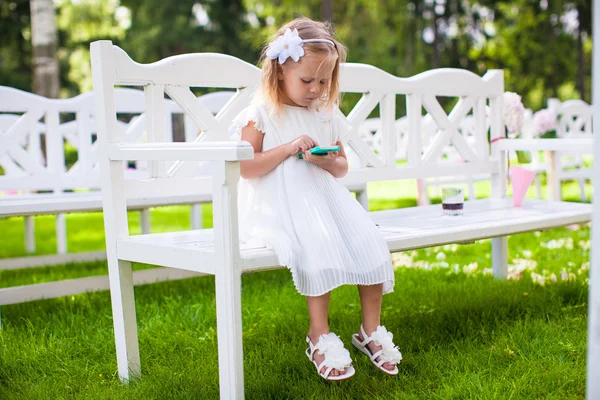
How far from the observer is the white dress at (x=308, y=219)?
7.98 ft

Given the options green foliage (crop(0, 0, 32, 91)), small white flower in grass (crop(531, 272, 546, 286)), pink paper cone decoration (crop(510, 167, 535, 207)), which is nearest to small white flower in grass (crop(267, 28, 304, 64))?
pink paper cone decoration (crop(510, 167, 535, 207))

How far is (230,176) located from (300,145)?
0.49m

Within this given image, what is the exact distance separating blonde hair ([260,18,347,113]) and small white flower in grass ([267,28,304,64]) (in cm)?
4

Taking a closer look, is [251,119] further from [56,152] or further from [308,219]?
[56,152]

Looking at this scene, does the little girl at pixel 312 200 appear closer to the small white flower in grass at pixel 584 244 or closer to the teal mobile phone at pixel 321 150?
the teal mobile phone at pixel 321 150

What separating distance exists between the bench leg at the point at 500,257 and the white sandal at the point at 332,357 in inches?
80.2

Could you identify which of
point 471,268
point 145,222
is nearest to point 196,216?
point 145,222

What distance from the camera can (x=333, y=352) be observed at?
7.92 ft

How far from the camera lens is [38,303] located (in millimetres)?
4090

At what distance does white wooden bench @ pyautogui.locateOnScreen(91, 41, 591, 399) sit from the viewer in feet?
7.54

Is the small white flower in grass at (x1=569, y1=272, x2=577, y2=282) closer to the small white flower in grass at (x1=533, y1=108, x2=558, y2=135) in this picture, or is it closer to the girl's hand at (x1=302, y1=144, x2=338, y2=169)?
the girl's hand at (x1=302, y1=144, x2=338, y2=169)

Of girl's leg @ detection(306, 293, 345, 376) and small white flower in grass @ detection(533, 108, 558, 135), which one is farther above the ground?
small white flower in grass @ detection(533, 108, 558, 135)

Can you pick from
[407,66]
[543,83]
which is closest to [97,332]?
[407,66]

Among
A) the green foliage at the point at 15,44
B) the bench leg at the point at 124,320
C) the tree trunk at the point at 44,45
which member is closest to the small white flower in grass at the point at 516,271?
the bench leg at the point at 124,320
